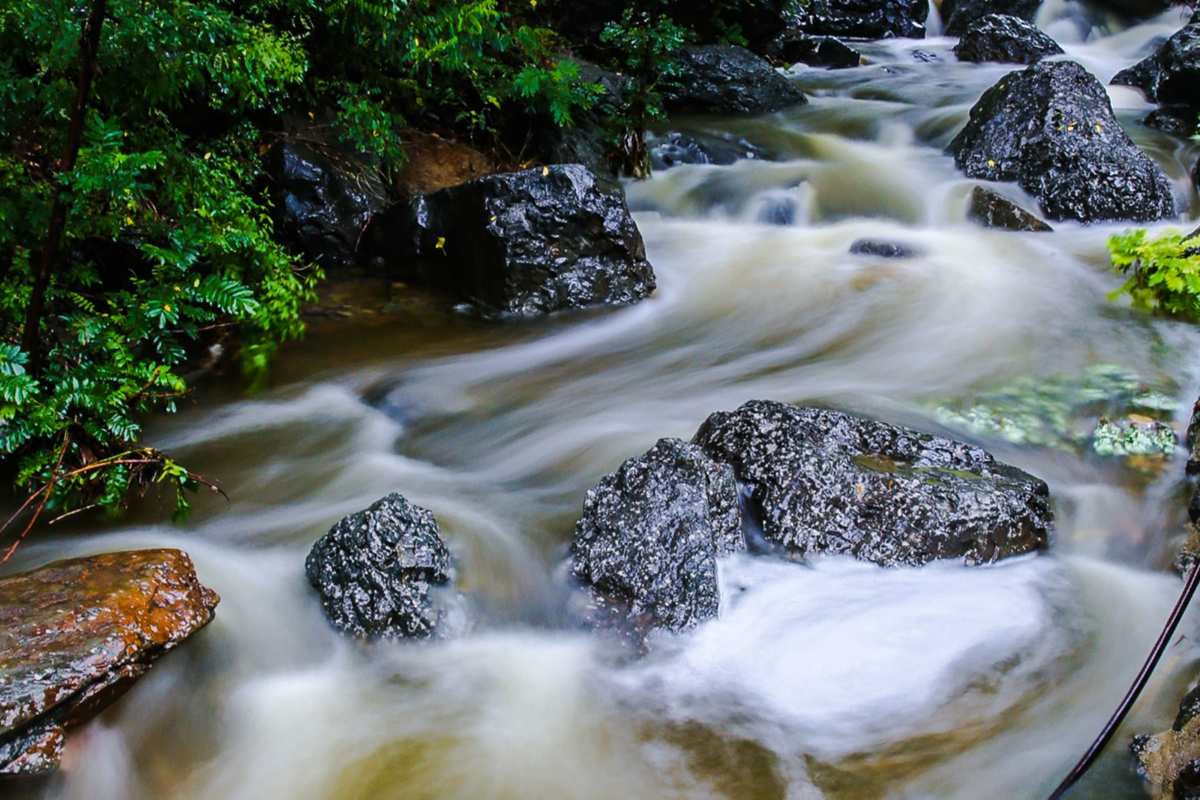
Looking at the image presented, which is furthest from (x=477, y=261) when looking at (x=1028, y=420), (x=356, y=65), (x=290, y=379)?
(x=1028, y=420)

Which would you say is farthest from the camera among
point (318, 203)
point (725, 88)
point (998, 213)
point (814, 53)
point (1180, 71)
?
point (814, 53)

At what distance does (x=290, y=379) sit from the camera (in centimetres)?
600

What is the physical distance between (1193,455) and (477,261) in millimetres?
4881

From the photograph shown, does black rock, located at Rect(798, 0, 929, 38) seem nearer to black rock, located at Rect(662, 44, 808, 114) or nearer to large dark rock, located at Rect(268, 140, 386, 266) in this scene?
black rock, located at Rect(662, 44, 808, 114)

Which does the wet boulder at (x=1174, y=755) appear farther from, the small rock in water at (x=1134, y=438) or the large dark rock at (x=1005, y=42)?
the large dark rock at (x=1005, y=42)

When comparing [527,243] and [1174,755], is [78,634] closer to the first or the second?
[1174,755]

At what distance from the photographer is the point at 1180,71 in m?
11.4

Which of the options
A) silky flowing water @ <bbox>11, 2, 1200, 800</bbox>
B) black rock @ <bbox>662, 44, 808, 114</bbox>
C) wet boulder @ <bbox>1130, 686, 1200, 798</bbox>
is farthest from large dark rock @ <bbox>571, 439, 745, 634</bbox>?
black rock @ <bbox>662, 44, 808, 114</bbox>

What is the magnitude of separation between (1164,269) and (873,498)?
2.93 metres

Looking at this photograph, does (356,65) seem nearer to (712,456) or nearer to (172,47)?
(172,47)

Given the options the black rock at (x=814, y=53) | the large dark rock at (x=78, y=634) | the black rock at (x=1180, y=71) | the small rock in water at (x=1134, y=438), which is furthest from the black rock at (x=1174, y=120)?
the large dark rock at (x=78, y=634)

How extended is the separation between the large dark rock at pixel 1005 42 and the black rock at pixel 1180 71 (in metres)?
2.40

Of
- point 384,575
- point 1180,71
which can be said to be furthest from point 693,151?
point 384,575

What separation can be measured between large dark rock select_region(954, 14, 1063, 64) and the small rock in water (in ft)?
36.8
